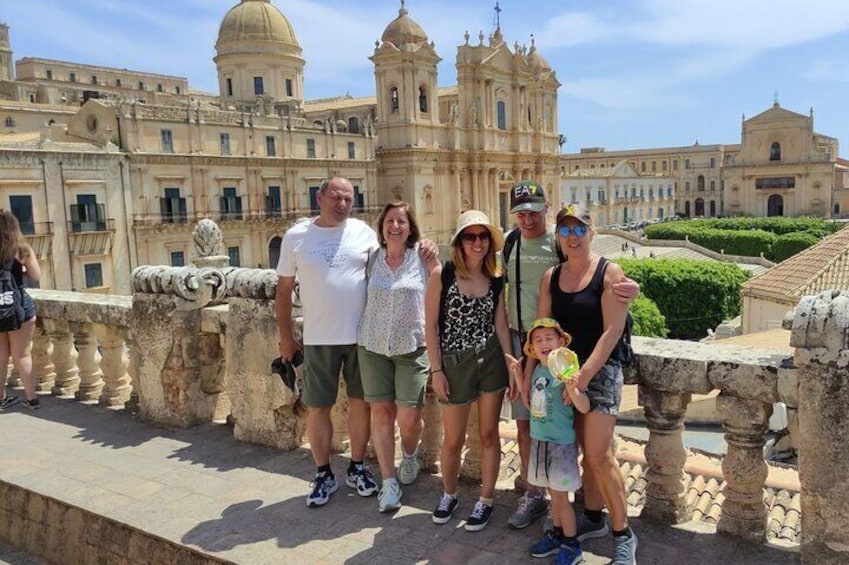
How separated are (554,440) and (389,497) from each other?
111cm

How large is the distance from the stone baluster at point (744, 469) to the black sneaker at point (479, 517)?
3.85ft

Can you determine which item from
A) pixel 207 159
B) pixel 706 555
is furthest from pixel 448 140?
pixel 706 555

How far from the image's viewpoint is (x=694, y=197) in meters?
91.8

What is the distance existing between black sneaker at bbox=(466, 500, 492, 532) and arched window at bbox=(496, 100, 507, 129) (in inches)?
2039

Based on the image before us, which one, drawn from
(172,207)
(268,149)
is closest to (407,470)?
(172,207)

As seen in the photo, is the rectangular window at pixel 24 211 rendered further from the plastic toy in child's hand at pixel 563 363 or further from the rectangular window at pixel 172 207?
the plastic toy in child's hand at pixel 563 363

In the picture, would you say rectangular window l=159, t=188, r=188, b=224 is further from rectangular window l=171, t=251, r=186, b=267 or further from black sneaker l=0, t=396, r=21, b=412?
black sneaker l=0, t=396, r=21, b=412

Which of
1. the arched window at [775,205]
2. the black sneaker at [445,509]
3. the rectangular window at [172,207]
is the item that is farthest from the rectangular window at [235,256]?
the arched window at [775,205]

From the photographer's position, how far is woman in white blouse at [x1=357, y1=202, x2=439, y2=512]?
388cm

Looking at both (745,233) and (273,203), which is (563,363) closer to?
(273,203)

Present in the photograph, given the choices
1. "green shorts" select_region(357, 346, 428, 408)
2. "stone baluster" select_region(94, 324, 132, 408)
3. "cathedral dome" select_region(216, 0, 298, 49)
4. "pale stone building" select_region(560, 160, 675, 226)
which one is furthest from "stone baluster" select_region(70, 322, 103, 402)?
"pale stone building" select_region(560, 160, 675, 226)

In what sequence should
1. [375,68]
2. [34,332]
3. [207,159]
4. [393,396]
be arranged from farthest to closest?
[375,68] → [207,159] → [34,332] → [393,396]

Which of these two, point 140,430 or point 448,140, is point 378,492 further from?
point 448,140

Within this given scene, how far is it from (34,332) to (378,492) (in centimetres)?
416
